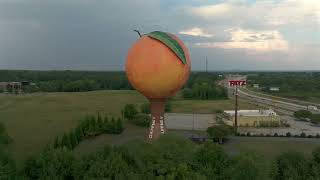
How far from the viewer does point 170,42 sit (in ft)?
104

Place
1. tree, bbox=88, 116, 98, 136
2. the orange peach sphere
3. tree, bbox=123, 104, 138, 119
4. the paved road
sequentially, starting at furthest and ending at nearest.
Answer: tree, bbox=123, 104, 138, 119
the paved road
tree, bbox=88, 116, 98, 136
the orange peach sphere

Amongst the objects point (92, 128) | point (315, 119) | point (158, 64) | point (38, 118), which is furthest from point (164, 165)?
point (315, 119)

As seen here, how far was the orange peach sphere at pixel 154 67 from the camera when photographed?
31.2 meters

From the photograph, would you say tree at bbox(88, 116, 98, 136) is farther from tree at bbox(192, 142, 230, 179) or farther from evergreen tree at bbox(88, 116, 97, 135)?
tree at bbox(192, 142, 230, 179)

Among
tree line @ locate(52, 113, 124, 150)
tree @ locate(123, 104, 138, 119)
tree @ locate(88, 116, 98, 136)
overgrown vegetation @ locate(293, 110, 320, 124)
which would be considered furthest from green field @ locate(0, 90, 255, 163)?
overgrown vegetation @ locate(293, 110, 320, 124)

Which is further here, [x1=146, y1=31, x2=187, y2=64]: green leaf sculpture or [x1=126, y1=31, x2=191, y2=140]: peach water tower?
[x1=146, y1=31, x2=187, y2=64]: green leaf sculpture

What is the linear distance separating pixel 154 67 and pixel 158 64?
1.38ft

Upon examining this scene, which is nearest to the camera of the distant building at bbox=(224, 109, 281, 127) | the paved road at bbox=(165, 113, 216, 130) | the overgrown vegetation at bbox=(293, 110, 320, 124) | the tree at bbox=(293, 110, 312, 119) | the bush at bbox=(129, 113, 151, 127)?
the bush at bbox=(129, 113, 151, 127)

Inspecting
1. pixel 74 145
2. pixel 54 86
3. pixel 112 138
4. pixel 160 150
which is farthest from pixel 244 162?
pixel 54 86

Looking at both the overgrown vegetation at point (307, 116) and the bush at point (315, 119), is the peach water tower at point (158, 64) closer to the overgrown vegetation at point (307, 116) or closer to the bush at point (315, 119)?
the bush at point (315, 119)

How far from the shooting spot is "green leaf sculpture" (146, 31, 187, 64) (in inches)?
1238

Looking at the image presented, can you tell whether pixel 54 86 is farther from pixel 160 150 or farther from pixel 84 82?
pixel 160 150

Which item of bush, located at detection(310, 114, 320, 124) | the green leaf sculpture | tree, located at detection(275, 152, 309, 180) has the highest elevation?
the green leaf sculpture

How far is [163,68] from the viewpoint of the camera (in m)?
31.1
